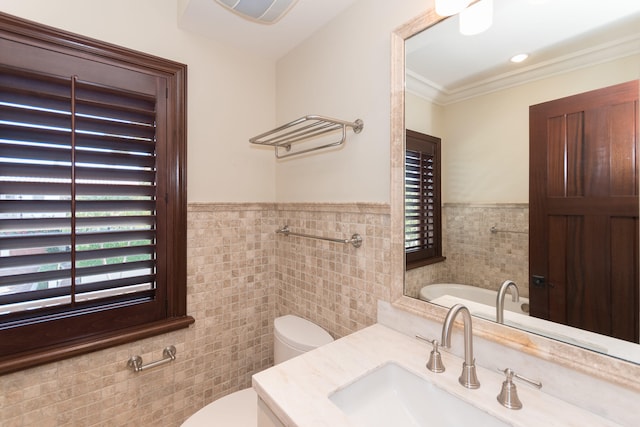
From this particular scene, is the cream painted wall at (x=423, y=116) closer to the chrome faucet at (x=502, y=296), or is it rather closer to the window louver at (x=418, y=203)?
the window louver at (x=418, y=203)

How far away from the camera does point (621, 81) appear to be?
674 millimetres

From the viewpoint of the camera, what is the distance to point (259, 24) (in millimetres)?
1457

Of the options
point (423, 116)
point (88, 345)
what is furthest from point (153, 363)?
point (423, 116)

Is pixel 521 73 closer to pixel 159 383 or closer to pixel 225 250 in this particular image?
pixel 225 250

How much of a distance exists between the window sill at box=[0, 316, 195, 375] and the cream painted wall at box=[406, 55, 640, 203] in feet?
4.63

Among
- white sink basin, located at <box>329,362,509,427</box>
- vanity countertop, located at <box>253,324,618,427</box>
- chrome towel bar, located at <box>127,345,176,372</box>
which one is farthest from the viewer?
chrome towel bar, located at <box>127,345,176,372</box>

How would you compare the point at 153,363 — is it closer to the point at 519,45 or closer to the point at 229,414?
the point at 229,414

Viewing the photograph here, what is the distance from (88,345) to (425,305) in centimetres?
141

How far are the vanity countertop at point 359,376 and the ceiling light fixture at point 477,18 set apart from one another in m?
1.09

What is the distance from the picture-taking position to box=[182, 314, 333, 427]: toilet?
119 centimetres

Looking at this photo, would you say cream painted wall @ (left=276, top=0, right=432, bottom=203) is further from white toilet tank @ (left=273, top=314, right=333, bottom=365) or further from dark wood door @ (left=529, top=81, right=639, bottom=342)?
white toilet tank @ (left=273, top=314, right=333, bottom=365)

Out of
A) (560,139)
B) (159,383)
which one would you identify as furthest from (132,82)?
(560,139)

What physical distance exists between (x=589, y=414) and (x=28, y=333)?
1869mm

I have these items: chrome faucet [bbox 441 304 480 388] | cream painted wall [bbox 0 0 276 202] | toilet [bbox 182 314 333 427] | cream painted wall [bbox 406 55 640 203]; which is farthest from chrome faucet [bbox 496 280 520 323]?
cream painted wall [bbox 0 0 276 202]
